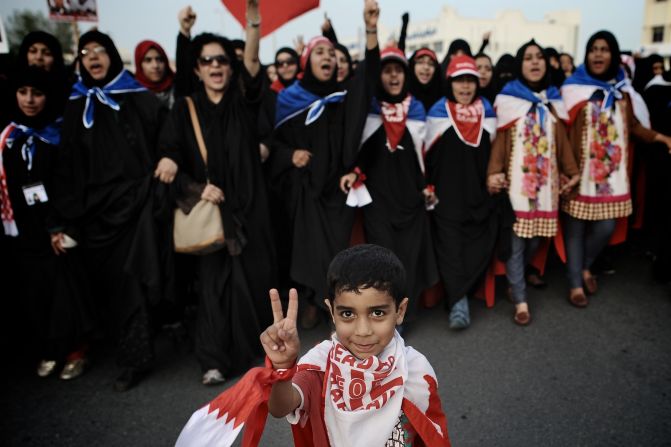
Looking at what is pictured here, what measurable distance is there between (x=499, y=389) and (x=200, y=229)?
1.98m

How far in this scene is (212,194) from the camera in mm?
2760

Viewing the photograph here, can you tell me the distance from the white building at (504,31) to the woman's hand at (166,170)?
1951 inches

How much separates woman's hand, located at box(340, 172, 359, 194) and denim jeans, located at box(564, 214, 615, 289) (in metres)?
1.86

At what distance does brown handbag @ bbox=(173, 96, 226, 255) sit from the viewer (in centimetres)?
274

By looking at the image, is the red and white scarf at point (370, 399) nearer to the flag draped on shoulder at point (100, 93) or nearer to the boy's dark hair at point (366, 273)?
the boy's dark hair at point (366, 273)

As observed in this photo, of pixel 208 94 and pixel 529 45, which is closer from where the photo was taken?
pixel 208 94

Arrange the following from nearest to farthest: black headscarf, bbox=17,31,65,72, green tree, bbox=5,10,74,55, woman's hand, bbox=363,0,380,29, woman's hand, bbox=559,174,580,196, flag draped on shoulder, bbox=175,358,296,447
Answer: flag draped on shoulder, bbox=175,358,296,447 < woman's hand, bbox=363,0,380,29 < black headscarf, bbox=17,31,65,72 < woman's hand, bbox=559,174,580,196 < green tree, bbox=5,10,74,55

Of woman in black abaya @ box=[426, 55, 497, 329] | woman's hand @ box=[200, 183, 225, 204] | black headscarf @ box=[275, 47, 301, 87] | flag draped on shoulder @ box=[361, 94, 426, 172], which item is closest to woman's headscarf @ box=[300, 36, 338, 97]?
flag draped on shoulder @ box=[361, 94, 426, 172]

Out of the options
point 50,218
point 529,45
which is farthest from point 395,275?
point 529,45

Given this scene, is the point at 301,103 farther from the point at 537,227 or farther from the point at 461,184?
the point at 537,227

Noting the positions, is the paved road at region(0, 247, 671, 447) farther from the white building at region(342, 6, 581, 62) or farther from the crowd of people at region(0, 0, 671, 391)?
the white building at region(342, 6, 581, 62)

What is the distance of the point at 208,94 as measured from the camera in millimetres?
2910

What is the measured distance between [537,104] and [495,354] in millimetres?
1808

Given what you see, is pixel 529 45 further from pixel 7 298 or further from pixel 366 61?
pixel 7 298
